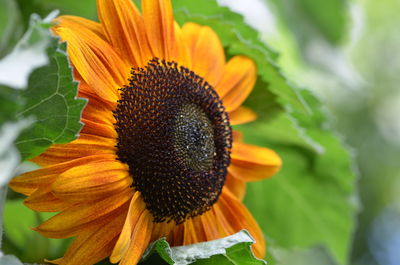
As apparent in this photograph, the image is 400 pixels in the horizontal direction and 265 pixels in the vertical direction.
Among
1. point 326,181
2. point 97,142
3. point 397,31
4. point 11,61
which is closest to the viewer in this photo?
point 11,61

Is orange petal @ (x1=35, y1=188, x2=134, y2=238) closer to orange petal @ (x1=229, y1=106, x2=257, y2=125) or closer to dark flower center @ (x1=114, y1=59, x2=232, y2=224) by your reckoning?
dark flower center @ (x1=114, y1=59, x2=232, y2=224)

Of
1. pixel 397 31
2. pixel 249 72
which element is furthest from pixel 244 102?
pixel 397 31

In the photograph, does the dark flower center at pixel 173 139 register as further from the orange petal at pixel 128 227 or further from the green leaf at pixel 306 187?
the green leaf at pixel 306 187

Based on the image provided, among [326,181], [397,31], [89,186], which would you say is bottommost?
[397,31]

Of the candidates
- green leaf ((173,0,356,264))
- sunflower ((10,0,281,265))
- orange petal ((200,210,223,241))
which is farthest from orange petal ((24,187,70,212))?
green leaf ((173,0,356,264))

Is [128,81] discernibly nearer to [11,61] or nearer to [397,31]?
[11,61]

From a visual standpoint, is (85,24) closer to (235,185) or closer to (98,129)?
(98,129)
